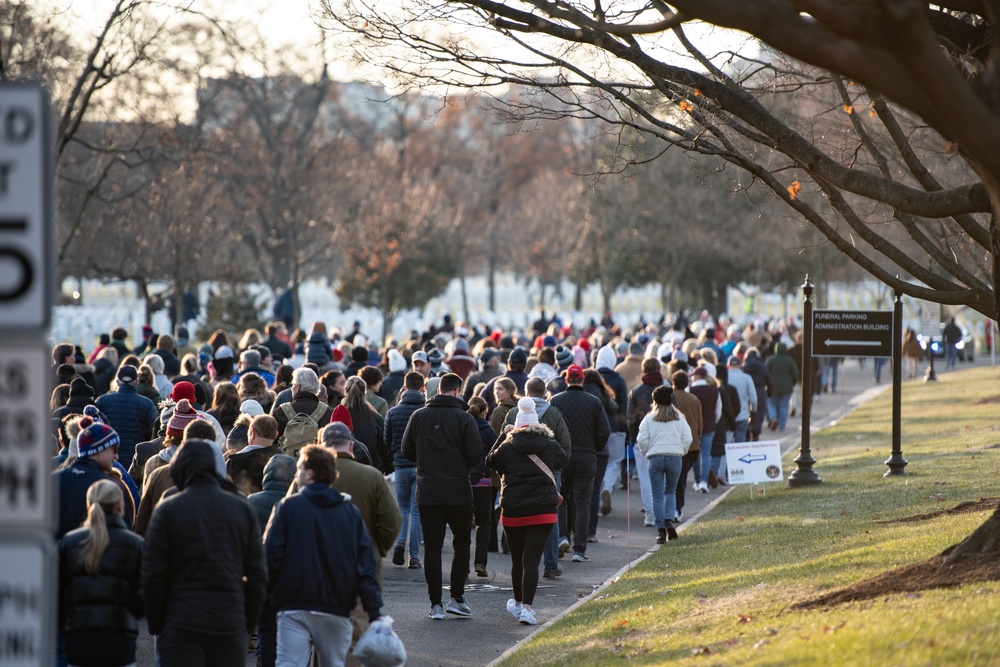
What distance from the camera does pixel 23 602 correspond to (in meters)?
4.34

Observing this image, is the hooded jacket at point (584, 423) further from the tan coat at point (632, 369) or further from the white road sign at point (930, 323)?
the white road sign at point (930, 323)

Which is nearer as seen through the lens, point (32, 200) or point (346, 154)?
point (32, 200)

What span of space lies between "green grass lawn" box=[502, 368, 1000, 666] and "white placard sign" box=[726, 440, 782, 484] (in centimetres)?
36

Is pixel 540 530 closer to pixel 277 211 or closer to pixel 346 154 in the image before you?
pixel 277 211

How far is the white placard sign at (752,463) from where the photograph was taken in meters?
17.2

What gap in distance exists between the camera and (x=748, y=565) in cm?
1234

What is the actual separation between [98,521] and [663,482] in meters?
8.79

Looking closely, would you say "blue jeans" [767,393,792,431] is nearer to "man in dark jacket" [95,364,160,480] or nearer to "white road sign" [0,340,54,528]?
"man in dark jacket" [95,364,160,480]

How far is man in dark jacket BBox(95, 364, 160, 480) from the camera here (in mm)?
13633

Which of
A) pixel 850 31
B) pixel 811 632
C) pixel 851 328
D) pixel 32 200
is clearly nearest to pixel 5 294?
pixel 32 200

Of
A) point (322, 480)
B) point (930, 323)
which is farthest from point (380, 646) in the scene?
point (930, 323)

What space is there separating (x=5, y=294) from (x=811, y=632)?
556 centimetres

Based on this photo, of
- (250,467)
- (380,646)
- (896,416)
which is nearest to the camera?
(380,646)

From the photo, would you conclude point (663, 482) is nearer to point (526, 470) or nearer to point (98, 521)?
point (526, 470)
